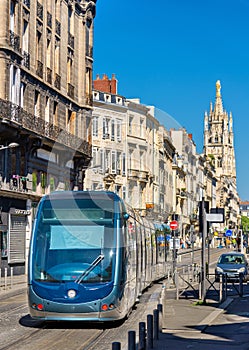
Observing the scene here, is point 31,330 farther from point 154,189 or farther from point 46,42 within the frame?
point 154,189

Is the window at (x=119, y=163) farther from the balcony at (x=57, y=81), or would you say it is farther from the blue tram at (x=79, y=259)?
the blue tram at (x=79, y=259)

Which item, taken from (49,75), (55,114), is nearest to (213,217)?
(49,75)

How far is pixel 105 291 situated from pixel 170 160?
85.6 meters

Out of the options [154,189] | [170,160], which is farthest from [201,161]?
[154,189]

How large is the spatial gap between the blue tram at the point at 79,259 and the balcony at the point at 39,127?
21187 mm

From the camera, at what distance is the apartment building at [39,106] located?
40.1m

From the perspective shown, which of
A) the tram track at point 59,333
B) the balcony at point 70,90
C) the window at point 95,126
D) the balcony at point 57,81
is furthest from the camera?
the window at point 95,126

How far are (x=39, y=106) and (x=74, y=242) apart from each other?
1143 inches

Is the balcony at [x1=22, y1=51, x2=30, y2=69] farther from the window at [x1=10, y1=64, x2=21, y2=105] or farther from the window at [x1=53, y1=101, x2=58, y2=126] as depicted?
the window at [x1=53, y1=101, x2=58, y2=126]

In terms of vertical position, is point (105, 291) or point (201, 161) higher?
point (201, 161)

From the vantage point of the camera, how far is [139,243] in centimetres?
2308

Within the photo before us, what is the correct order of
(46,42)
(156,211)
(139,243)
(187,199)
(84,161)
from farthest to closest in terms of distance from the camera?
(187,199)
(156,211)
(84,161)
(46,42)
(139,243)

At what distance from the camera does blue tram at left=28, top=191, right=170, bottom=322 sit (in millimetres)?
16797

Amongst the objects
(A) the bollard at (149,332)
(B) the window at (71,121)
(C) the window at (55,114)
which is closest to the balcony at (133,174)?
(B) the window at (71,121)
